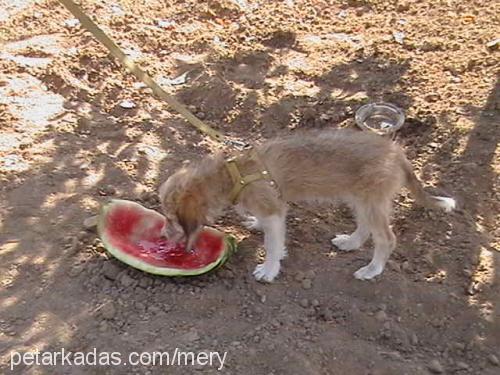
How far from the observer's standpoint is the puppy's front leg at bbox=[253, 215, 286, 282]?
514 cm

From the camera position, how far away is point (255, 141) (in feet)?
22.0

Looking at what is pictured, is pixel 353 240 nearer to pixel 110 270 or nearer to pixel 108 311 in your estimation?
pixel 110 270

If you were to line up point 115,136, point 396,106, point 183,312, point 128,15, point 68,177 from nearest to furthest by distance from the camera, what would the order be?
point 183,312, point 68,177, point 115,136, point 396,106, point 128,15

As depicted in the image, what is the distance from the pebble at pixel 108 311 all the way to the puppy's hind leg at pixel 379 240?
166cm

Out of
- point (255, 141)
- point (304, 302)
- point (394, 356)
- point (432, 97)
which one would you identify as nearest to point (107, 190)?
point (255, 141)

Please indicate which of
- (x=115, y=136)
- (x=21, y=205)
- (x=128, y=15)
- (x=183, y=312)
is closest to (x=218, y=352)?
(x=183, y=312)

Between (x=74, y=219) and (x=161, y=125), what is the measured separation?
1.62 m

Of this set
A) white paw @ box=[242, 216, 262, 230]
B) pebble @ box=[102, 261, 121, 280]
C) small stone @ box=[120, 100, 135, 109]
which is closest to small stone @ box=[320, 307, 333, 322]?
white paw @ box=[242, 216, 262, 230]

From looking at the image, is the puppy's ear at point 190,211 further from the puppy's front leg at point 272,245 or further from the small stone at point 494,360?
the small stone at point 494,360

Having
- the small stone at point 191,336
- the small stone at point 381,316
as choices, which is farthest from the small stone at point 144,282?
the small stone at point 381,316

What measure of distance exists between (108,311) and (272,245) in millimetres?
1180

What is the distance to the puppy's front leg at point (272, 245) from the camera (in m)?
5.14

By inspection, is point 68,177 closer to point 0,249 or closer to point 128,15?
point 0,249

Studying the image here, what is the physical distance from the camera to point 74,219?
5.52m
